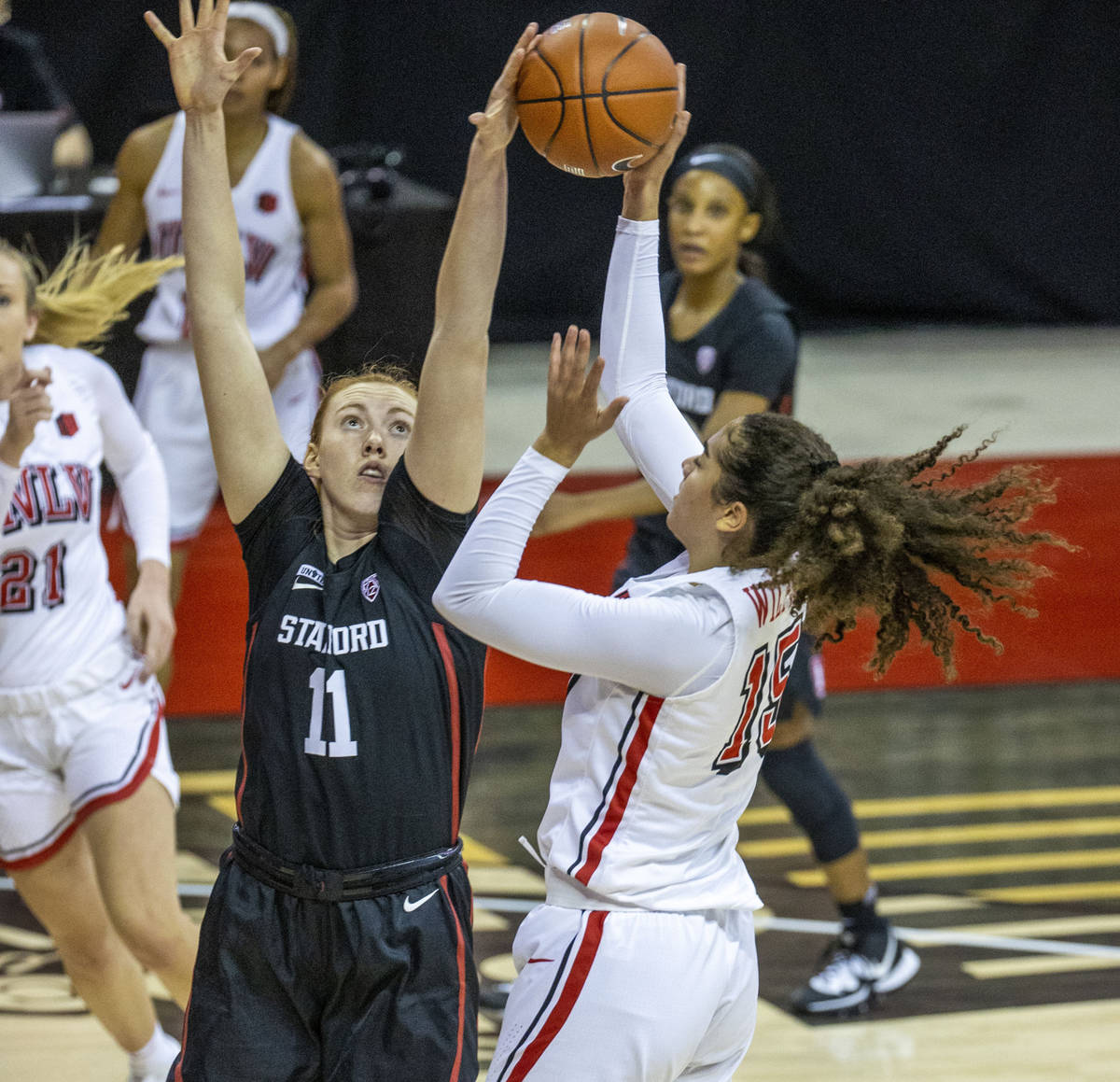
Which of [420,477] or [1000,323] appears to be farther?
[1000,323]

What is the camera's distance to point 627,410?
9.11 feet

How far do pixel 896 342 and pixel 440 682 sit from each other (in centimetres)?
931

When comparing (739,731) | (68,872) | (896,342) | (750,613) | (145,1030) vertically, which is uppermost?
(750,613)

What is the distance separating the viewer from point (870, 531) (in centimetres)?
236

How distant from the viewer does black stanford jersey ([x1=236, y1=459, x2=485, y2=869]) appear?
244cm

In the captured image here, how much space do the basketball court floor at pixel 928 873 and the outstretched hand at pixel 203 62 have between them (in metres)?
2.28

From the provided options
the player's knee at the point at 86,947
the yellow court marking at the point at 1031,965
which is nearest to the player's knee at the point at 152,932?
the player's knee at the point at 86,947

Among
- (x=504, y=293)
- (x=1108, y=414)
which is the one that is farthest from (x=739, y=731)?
(x=504, y=293)

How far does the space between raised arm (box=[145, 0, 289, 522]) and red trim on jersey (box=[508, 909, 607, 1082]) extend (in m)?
0.79

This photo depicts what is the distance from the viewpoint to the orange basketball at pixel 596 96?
2.76m

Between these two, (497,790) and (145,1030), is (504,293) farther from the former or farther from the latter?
(145,1030)

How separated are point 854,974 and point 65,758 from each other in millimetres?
1949

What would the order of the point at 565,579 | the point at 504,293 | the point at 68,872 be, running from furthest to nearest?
the point at 504,293, the point at 565,579, the point at 68,872

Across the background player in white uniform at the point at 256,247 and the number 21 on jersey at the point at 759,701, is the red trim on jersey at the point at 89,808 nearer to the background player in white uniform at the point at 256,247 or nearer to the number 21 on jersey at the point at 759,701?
the number 21 on jersey at the point at 759,701
